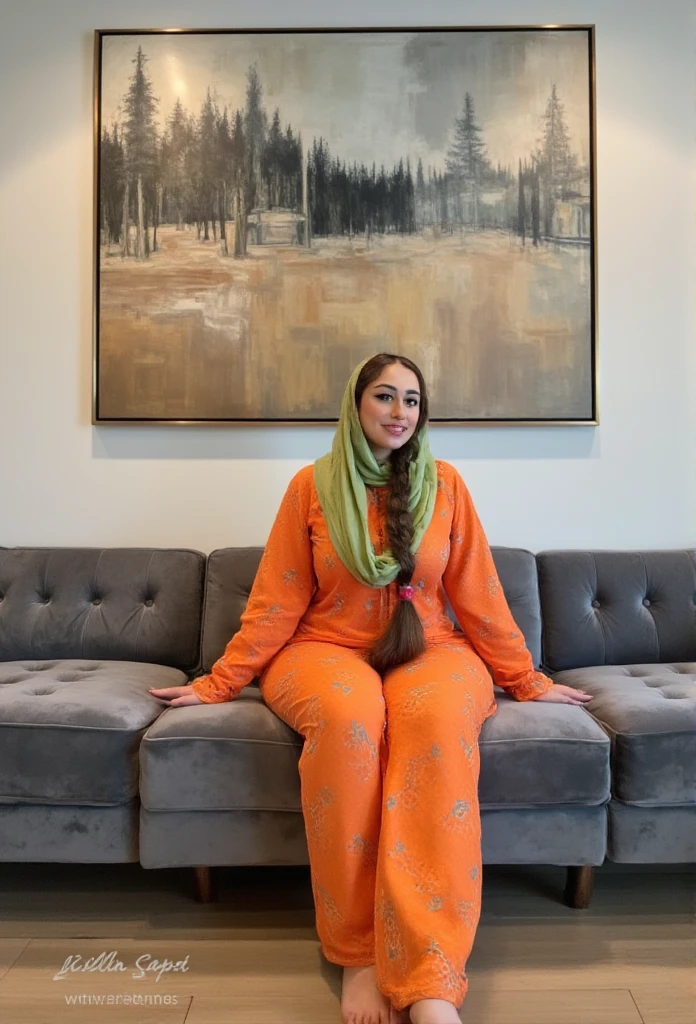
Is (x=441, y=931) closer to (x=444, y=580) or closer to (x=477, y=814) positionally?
(x=477, y=814)

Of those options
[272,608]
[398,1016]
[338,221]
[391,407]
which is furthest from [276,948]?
[338,221]

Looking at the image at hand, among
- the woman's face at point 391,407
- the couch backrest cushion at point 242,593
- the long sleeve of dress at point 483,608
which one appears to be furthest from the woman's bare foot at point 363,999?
the woman's face at point 391,407

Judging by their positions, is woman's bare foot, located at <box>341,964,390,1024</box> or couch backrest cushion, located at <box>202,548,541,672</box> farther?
couch backrest cushion, located at <box>202,548,541,672</box>

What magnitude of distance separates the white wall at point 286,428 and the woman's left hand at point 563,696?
0.73 metres

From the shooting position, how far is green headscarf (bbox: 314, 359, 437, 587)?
5.42 feet

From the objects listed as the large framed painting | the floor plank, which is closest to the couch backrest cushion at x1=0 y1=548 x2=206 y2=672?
the large framed painting

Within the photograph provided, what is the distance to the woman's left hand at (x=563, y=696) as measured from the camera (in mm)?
1705

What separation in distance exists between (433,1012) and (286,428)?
1.63 m

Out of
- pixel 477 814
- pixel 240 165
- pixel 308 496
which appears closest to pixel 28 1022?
pixel 477 814

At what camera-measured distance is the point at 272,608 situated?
1.73 meters

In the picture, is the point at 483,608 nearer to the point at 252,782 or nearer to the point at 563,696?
the point at 563,696

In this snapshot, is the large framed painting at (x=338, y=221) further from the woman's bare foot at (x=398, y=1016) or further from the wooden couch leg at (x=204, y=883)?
the woman's bare foot at (x=398, y=1016)

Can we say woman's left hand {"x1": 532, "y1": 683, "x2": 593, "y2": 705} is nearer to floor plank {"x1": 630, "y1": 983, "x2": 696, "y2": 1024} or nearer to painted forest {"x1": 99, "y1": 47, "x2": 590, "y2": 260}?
floor plank {"x1": 630, "y1": 983, "x2": 696, "y2": 1024}

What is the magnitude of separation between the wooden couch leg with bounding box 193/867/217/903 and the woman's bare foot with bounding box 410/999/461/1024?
0.65 metres
